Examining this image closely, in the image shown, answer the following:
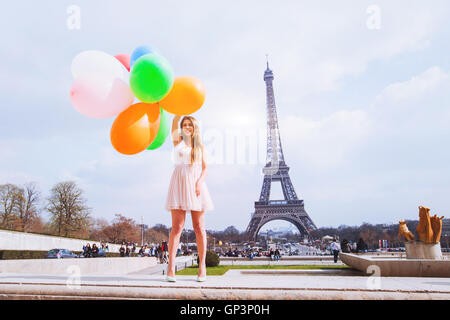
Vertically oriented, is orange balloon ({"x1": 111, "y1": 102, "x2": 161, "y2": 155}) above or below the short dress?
above

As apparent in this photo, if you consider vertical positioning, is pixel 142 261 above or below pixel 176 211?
below

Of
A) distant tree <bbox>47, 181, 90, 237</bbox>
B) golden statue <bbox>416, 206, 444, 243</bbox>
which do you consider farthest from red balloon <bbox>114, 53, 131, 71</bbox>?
distant tree <bbox>47, 181, 90, 237</bbox>

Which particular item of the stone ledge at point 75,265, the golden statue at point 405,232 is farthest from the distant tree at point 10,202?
the golden statue at point 405,232

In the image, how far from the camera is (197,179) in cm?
446

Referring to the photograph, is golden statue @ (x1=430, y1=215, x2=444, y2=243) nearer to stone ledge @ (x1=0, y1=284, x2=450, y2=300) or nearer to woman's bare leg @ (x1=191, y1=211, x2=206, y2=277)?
stone ledge @ (x1=0, y1=284, x2=450, y2=300)

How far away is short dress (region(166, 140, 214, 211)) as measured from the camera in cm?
427

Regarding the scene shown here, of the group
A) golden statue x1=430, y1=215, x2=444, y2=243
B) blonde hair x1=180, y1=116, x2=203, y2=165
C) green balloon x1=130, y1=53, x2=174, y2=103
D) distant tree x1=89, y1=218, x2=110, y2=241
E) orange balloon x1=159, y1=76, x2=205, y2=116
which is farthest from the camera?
distant tree x1=89, y1=218, x2=110, y2=241

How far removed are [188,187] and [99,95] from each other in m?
1.73

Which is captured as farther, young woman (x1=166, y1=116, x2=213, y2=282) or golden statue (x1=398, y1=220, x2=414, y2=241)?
golden statue (x1=398, y1=220, x2=414, y2=241)

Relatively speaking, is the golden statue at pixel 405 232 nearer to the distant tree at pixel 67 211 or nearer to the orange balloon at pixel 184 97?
the orange balloon at pixel 184 97

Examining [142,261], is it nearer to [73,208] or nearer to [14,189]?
[73,208]

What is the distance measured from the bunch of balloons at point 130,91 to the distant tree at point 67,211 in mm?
49622
